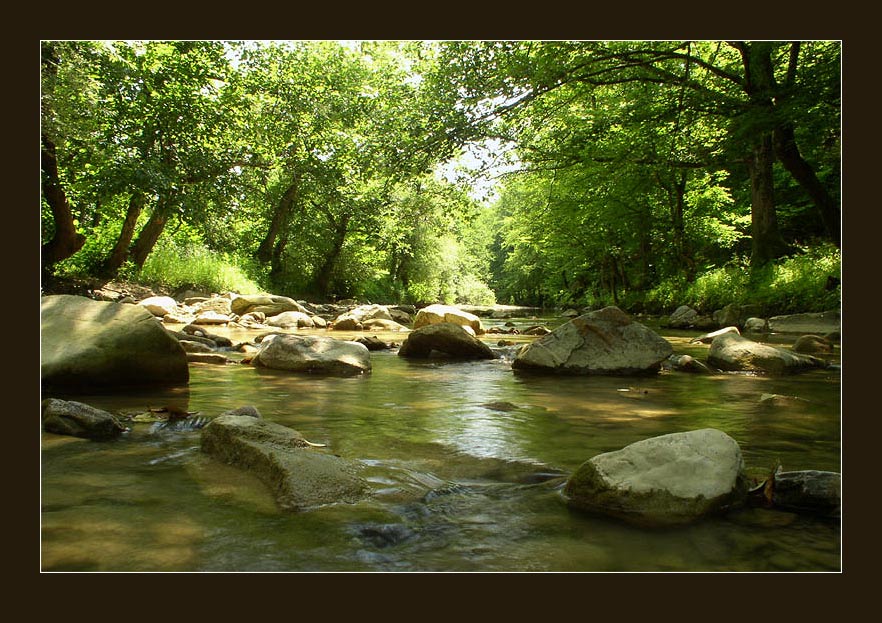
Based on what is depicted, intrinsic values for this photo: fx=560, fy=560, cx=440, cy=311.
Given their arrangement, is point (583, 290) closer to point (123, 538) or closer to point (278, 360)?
point (278, 360)

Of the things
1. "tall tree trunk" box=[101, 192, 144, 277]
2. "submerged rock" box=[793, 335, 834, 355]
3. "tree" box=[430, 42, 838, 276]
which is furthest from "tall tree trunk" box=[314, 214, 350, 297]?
"submerged rock" box=[793, 335, 834, 355]

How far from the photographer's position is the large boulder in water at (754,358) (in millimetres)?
6543

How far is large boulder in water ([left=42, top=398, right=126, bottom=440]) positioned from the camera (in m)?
3.26

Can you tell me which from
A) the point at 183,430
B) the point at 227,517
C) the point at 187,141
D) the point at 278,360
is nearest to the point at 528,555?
the point at 227,517

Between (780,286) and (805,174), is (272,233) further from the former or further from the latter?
(805,174)

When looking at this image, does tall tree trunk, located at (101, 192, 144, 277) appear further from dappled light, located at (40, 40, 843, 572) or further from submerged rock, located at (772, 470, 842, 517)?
submerged rock, located at (772, 470, 842, 517)

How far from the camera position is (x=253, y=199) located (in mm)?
10844

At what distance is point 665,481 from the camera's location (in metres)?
2.33

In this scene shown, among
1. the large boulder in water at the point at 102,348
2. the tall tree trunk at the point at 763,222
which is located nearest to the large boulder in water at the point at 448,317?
the large boulder in water at the point at 102,348

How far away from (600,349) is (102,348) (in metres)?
5.30

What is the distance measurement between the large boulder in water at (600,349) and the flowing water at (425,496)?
176 cm

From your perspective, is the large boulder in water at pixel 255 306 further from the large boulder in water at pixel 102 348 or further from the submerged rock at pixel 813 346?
the submerged rock at pixel 813 346

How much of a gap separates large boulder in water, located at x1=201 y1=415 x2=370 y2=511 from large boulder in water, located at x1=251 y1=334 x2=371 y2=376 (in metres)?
3.24

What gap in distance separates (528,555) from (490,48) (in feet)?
20.7
